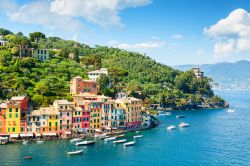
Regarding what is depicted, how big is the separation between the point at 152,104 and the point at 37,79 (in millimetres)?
47734

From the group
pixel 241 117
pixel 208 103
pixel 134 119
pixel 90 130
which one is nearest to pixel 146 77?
pixel 208 103

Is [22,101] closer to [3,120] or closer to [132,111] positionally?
[3,120]

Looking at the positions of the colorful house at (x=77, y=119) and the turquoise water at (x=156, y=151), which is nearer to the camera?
the turquoise water at (x=156, y=151)

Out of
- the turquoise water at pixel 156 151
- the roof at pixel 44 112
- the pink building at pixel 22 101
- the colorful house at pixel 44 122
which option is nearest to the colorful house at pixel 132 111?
the turquoise water at pixel 156 151

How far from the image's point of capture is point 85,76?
11288 centimetres

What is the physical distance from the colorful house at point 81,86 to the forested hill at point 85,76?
7.71 feet

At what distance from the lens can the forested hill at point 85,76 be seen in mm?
90875

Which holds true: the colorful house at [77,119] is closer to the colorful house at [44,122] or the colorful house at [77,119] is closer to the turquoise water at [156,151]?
the colorful house at [44,122]

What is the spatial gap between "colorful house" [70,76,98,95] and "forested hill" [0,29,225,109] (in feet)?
7.71

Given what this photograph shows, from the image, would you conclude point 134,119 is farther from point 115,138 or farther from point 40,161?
point 40,161

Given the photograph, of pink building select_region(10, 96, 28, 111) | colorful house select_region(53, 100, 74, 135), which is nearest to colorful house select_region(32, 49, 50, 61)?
pink building select_region(10, 96, 28, 111)

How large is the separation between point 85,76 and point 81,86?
56.5 feet

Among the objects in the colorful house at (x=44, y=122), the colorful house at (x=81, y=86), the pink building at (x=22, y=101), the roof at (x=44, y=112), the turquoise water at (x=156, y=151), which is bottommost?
the turquoise water at (x=156, y=151)

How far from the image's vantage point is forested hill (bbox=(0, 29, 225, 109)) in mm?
90875
